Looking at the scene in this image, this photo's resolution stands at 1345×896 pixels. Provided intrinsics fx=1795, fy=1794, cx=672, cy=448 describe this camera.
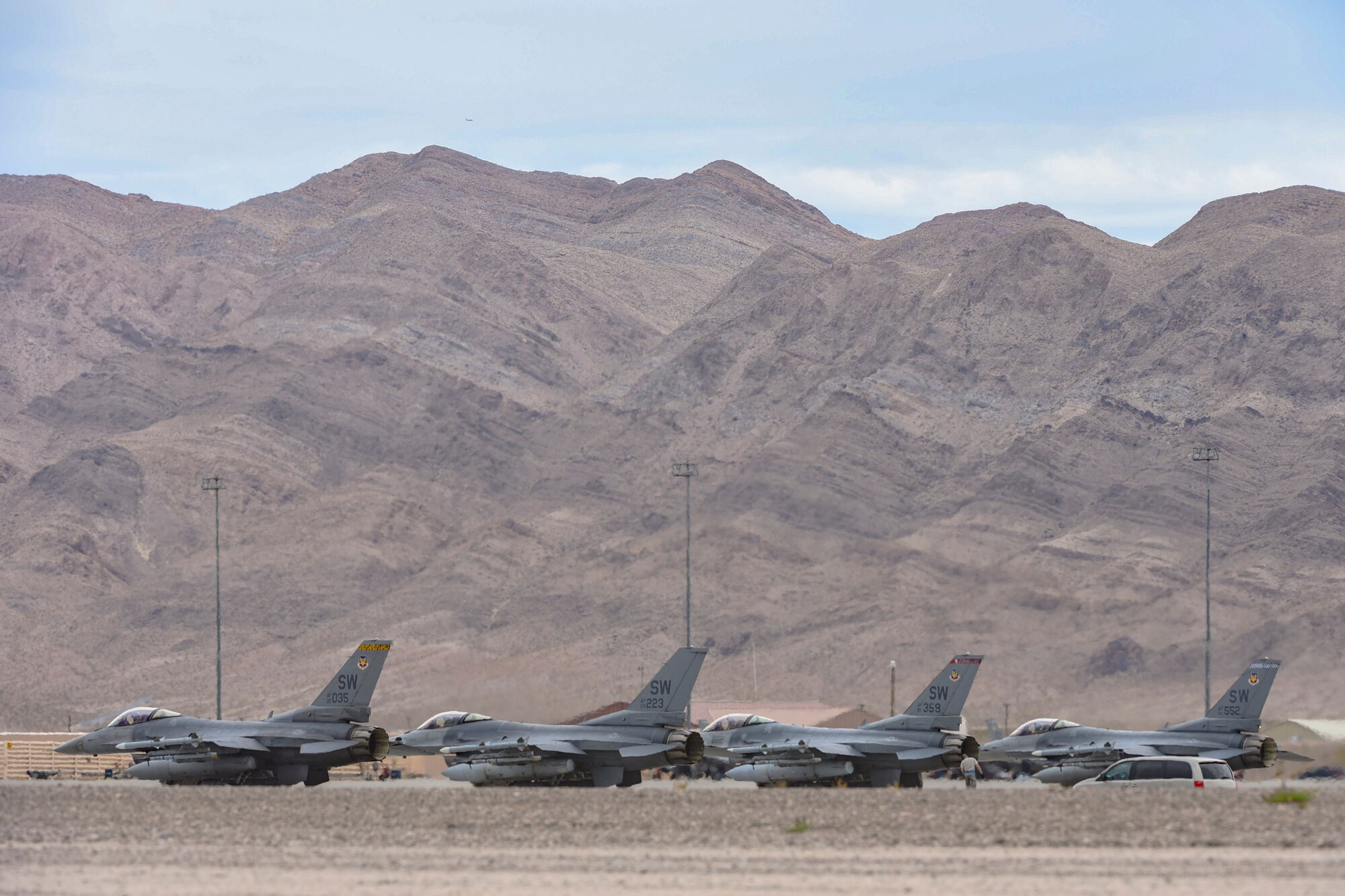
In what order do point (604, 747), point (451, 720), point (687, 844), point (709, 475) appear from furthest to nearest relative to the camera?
1. point (709, 475)
2. point (451, 720)
3. point (604, 747)
4. point (687, 844)

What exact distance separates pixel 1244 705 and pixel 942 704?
343 inches

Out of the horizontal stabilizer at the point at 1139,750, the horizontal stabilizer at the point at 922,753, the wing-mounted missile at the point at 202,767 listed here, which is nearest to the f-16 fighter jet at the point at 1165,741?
the horizontal stabilizer at the point at 1139,750

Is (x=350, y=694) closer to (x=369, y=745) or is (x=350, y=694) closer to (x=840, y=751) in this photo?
(x=369, y=745)

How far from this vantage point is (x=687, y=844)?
91.8 feet

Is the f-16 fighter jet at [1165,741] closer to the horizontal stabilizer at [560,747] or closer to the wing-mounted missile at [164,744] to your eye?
the horizontal stabilizer at [560,747]

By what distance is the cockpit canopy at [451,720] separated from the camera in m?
50.5

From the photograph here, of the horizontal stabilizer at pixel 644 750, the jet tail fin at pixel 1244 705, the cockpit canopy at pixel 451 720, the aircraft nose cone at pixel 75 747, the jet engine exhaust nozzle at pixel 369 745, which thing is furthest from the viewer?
the aircraft nose cone at pixel 75 747

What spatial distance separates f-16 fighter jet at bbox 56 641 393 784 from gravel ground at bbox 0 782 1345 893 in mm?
10083

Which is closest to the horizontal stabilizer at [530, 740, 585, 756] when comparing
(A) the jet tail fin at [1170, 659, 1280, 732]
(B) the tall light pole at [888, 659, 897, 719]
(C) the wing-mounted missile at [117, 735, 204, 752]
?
(C) the wing-mounted missile at [117, 735, 204, 752]

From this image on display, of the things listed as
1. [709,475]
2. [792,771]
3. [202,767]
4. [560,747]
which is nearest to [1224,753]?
[792,771]

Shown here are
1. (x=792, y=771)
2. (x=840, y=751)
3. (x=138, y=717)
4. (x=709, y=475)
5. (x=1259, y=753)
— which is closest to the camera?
(x=840, y=751)

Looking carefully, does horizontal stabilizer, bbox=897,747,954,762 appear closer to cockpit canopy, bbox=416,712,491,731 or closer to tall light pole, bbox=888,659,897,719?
cockpit canopy, bbox=416,712,491,731

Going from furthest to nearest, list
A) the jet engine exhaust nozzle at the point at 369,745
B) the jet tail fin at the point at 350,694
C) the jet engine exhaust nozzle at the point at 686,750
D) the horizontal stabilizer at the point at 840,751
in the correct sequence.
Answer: the jet tail fin at the point at 350,694 < the horizontal stabilizer at the point at 840,751 < the jet engine exhaust nozzle at the point at 369,745 < the jet engine exhaust nozzle at the point at 686,750

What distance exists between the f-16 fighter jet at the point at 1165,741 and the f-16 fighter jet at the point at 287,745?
17903 millimetres
